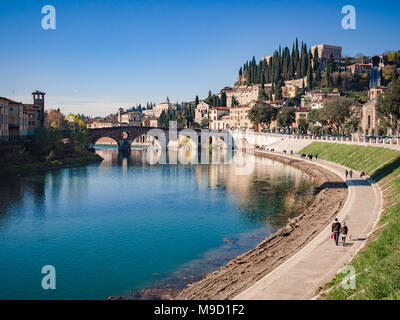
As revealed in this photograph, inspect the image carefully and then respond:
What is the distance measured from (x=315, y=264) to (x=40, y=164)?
53.3 m

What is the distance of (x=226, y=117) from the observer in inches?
5591

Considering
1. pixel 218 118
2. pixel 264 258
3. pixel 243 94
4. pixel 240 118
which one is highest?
pixel 243 94

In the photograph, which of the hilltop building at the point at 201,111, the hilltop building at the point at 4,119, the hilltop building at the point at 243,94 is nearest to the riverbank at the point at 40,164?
the hilltop building at the point at 4,119

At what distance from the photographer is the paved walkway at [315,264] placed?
40.8ft

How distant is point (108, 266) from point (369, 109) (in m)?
79.8

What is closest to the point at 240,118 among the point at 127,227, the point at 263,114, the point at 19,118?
the point at 263,114

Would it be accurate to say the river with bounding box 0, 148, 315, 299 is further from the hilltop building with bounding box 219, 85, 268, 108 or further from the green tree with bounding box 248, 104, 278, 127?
the hilltop building with bounding box 219, 85, 268, 108

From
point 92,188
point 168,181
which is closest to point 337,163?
point 168,181

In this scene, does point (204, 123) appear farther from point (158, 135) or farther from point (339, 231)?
point (339, 231)

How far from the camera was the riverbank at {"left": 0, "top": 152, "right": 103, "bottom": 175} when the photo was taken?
52938mm

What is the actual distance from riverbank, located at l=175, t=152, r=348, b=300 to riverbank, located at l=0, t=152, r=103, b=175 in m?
42.7

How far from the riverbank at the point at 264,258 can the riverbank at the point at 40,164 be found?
42.7 m

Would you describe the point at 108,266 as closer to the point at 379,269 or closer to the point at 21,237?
the point at 21,237

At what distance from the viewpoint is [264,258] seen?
703 inches
